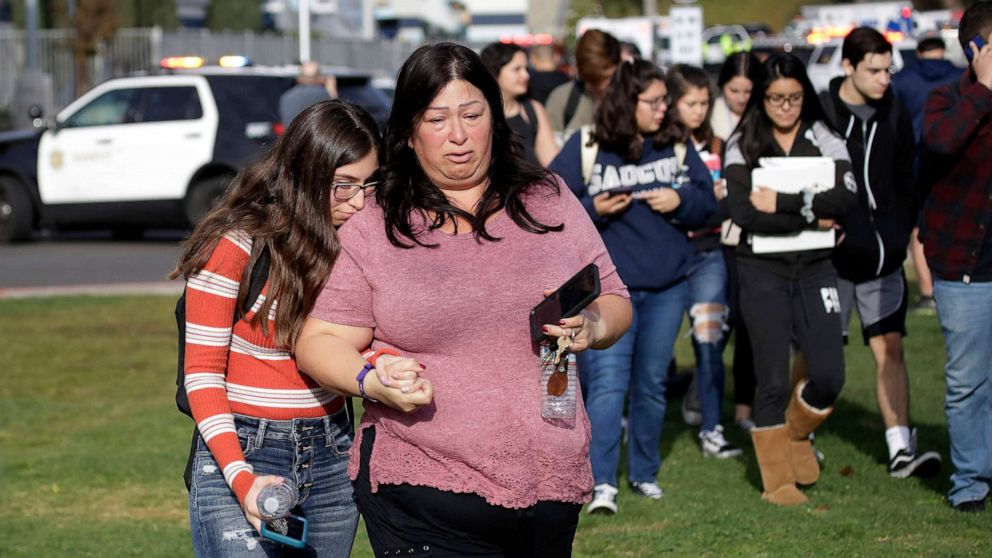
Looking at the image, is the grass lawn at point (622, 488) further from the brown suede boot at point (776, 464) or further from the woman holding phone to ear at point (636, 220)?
the woman holding phone to ear at point (636, 220)

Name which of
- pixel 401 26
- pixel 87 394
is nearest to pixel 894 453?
pixel 87 394

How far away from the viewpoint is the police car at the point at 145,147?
17609 mm

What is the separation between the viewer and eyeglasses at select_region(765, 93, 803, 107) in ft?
22.0

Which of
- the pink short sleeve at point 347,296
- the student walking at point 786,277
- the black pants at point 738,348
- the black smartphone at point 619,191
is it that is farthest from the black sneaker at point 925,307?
the pink short sleeve at point 347,296

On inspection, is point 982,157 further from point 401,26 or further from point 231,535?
point 401,26

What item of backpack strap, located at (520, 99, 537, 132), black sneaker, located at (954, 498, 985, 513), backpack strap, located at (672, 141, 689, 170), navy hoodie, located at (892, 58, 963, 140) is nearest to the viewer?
black sneaker, located at (954, 498, 985, 513)

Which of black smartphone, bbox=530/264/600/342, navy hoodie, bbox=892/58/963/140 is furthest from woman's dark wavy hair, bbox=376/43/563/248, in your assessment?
navy hoodie, bbox=892/58/963/140

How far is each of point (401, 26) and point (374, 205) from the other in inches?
2807

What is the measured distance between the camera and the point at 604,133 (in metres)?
6.80

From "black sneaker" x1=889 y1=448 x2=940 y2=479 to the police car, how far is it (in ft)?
36.5

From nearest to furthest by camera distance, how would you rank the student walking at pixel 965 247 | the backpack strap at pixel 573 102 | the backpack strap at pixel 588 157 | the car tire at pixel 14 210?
the student walking at pixel 965 247 → the backpack strap at pixel 588 157 → the backpack strap at pixel 573 102 → the car tire at pixel 14 210

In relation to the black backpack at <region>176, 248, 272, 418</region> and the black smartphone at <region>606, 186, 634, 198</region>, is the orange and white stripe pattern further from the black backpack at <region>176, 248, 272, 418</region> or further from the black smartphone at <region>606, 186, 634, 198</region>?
the black smartphone at <region>606, 186, 634, 198</region>

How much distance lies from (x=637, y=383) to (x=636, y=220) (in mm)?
814

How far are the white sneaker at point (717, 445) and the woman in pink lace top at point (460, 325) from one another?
4519mm
